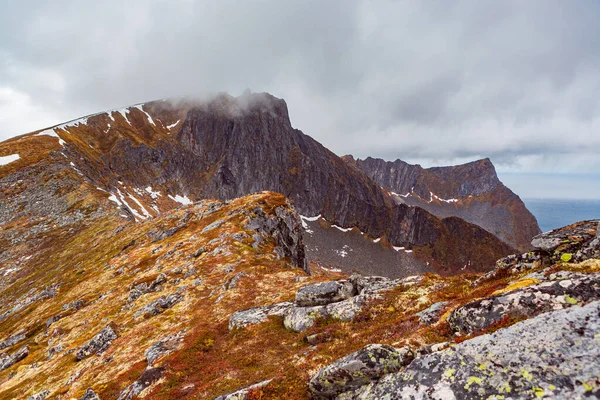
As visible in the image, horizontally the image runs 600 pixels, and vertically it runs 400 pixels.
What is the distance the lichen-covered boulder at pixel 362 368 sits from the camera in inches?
427

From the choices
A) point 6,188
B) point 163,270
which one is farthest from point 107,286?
point 6,188

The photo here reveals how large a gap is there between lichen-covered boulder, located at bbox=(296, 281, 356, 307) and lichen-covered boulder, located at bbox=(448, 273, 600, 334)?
1322 cm

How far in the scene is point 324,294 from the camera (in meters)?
25.0

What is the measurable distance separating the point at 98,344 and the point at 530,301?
4314 cm

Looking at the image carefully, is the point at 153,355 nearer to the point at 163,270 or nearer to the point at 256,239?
the point at 163,270

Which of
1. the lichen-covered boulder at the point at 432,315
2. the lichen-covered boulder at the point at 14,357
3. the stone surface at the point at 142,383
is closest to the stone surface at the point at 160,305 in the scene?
the stone surface at the point at 142,383

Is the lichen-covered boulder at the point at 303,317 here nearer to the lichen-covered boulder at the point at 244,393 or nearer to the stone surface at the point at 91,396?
the lichen-covered boulder at the point at 244,393

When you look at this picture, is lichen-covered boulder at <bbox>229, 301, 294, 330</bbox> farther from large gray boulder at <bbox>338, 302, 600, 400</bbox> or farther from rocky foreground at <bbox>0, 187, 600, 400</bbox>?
large gray boulder at <bbox>338, 302, 600, 400</bbox>

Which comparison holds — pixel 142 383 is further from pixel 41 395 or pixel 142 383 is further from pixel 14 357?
pixel 14 357

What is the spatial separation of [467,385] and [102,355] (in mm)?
37214

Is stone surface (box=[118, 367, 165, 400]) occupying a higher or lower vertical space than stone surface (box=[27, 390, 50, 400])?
higher

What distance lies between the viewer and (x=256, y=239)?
60906 mm

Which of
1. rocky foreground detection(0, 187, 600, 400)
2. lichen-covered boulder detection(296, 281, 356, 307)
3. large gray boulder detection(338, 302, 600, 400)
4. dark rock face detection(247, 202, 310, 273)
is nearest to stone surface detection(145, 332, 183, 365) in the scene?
rocky foreground detection(0, 187, 600, 400)

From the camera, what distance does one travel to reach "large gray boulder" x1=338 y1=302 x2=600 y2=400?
7.03m
